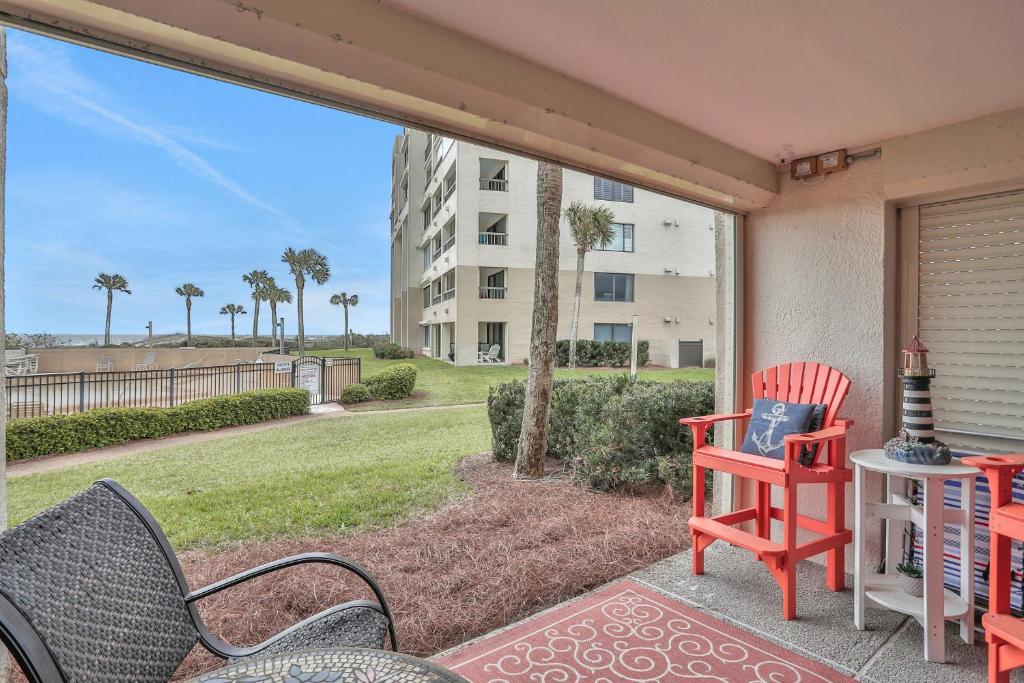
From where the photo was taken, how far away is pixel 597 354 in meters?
12.9

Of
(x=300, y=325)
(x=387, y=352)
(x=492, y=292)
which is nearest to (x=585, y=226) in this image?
(x=492, y=292)

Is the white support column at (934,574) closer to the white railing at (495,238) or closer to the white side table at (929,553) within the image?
the white side table at (929,553)

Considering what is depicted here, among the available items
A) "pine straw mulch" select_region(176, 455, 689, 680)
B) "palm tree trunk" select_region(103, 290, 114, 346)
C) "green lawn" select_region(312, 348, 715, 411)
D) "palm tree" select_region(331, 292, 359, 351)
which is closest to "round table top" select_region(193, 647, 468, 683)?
"pine straw mulch" select_region(176, 455, 689, 680)

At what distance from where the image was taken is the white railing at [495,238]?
1334 centimetres

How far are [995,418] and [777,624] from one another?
4.99 ft

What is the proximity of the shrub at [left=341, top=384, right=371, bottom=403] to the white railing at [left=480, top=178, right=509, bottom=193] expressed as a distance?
7985 mm

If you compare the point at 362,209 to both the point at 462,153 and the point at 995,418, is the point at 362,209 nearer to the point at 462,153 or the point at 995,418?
the point at 462,153

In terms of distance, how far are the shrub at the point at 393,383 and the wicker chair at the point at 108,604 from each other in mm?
5582

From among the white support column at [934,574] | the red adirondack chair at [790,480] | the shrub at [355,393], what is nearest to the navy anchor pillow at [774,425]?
the red adirondack chair at [790,480]

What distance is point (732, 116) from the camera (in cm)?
242

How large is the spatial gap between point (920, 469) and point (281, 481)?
4.48m

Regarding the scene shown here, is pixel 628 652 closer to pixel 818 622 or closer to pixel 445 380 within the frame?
pixel 818 622

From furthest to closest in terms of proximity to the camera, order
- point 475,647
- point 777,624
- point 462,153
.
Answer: point 462,153 < point 777,624 < point 475,647

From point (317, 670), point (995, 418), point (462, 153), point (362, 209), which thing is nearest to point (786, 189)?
point (995, 418)
